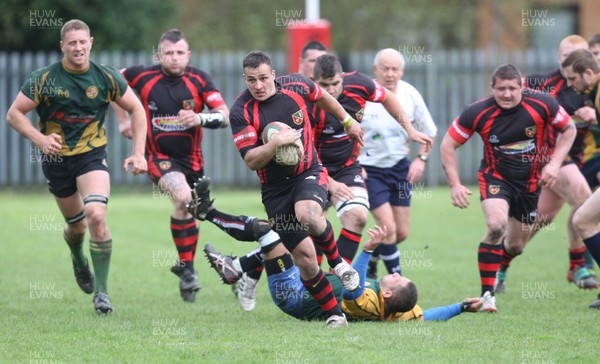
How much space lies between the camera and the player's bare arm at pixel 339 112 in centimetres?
833

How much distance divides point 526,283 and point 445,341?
4.05 meters

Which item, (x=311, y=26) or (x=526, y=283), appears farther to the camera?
(x=311, y=26)

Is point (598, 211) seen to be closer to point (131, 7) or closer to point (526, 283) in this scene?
point (526, 283)

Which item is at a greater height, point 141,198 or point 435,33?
point 435,33

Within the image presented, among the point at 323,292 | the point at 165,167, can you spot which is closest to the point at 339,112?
the point at 323,292

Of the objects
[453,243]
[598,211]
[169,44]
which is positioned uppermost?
[169,44]

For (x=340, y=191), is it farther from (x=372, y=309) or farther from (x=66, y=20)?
(x=66, y=20)

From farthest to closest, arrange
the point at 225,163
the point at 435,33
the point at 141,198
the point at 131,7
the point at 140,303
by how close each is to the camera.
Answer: the point at 435,33
the point at 131,7
the point at 225,163
the point at 141,198
the point at 140,303

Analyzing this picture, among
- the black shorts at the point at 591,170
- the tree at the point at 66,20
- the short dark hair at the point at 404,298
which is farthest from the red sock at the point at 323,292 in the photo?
the tree at the point at 66,20

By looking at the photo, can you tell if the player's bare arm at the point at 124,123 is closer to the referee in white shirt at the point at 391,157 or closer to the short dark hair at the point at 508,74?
the referee in white shirt at the point at 391,157

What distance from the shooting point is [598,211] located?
332 inches

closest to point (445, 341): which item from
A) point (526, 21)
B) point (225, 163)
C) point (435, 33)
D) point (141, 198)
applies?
point (141, 198)

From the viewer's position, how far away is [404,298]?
797 cm

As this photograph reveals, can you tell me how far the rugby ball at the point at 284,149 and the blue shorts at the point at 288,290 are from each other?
0.99 meters
